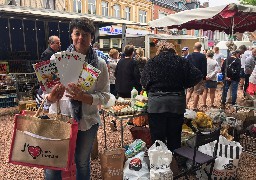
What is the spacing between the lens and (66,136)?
196cm

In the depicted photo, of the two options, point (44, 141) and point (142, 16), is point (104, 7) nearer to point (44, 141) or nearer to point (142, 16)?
point (142, 16)

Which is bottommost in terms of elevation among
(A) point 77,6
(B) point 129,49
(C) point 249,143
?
(C) point 249,143

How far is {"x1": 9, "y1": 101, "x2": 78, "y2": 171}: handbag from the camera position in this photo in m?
1.95

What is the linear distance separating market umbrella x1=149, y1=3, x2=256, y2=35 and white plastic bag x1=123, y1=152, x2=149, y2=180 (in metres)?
2.97

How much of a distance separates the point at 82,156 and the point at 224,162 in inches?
84.0

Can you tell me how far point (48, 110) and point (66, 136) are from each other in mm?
527

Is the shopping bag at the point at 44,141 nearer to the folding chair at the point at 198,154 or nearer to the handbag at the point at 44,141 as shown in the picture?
the handbag at the point at 44,141

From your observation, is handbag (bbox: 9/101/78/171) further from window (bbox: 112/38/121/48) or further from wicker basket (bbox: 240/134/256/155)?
window (bbox: 112/38/121/48)

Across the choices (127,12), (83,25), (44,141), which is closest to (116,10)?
(127,12)

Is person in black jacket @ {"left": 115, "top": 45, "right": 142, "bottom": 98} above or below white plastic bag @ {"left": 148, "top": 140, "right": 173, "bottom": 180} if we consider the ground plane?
above

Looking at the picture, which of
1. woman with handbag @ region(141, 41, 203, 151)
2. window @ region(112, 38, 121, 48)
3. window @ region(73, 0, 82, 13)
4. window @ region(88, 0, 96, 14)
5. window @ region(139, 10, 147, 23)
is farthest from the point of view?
window @ region(139, 10, 147, 23)

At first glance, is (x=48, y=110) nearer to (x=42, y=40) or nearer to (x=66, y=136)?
(x=66, y=136)

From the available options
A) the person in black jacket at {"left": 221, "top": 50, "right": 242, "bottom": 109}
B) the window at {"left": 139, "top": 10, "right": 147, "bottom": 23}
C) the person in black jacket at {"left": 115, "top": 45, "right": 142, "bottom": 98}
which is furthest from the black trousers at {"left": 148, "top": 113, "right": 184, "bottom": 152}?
the window at {"left": 139, "top": 10, "right": 147, "bottom": 23}

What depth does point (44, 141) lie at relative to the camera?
1953 mm
